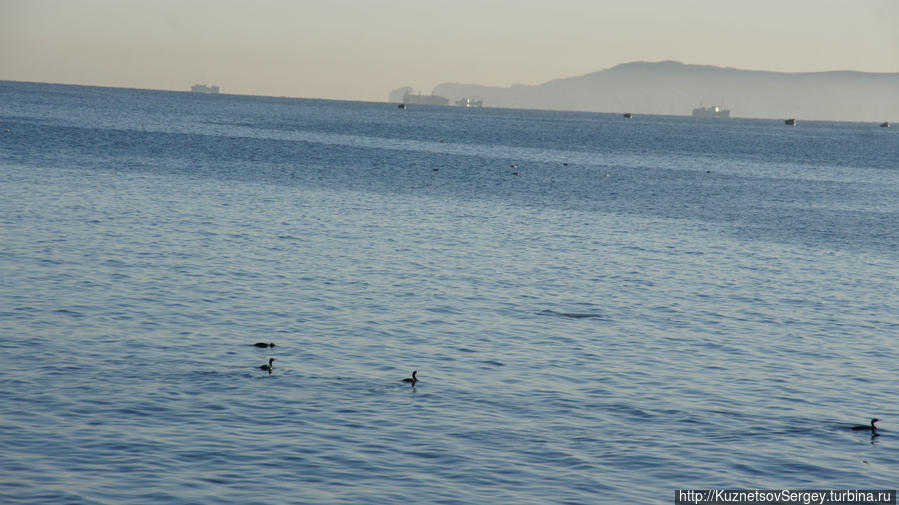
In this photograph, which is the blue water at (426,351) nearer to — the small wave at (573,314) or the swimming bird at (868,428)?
the small wave at (573,314)

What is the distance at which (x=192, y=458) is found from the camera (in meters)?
20.9

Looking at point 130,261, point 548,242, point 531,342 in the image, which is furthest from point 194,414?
point 548,242

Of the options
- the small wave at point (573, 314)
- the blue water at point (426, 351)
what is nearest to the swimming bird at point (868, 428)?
the blue water at point (426, 351)

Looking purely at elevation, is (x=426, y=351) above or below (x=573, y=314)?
below

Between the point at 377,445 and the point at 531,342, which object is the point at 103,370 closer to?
the point at 377,445

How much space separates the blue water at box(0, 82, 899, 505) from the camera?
68.7 feet

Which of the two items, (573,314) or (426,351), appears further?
(573,314)

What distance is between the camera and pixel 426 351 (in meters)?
30.6

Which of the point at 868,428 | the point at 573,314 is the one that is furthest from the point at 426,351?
the point at 868,428

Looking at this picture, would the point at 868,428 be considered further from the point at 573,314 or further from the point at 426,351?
the point at 573,314

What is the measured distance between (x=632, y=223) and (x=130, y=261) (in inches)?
1381

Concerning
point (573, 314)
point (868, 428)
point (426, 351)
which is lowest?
point (426, 351)

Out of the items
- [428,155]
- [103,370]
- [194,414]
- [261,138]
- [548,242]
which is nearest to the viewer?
[194,414]

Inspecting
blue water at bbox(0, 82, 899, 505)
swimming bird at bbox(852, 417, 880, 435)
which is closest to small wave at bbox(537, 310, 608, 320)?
blue water at bbox(0, 82, 899, 505)
